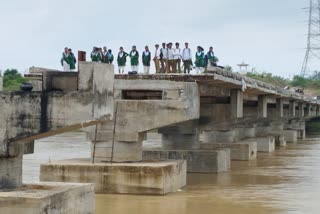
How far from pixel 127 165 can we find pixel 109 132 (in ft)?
5.93

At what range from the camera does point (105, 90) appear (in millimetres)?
14430

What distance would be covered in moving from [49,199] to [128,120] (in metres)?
9.73

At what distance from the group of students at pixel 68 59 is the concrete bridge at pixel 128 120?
3.42ft

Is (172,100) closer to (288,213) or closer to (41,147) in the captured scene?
(288,213)

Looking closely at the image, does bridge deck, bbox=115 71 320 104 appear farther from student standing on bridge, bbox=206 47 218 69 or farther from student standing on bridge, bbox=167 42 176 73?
student standing on bridge, bbox=167 42 176 73

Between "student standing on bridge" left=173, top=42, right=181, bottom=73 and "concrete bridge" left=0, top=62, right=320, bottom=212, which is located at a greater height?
"student standing on bridge" left=173, top=42, right=181, bottom=73

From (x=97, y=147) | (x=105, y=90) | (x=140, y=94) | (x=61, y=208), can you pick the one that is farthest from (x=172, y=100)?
(x=61, y=208)

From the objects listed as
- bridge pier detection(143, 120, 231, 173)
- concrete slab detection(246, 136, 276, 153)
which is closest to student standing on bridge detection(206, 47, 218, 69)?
bridge pier detection(143, 120, 231, 173)

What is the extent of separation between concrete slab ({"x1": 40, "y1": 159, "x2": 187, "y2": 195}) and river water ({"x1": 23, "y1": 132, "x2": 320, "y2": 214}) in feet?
1.18

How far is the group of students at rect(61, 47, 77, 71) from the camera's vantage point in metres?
22.9

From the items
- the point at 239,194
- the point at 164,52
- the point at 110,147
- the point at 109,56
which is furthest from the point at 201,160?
the point at 110,147

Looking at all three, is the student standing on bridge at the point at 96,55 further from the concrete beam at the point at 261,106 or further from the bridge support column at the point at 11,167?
the concrete beam at the point at 261,106

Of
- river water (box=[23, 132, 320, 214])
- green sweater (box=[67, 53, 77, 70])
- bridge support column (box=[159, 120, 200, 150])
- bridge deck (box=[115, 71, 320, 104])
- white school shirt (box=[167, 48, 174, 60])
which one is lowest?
river water (box=[23, 132, 320, 214])

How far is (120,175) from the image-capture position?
21250 millimetres
